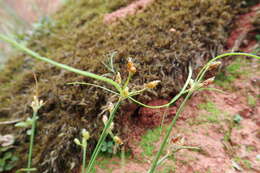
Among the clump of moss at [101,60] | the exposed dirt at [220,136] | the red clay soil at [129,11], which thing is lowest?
the exposed dirt at [220,136]

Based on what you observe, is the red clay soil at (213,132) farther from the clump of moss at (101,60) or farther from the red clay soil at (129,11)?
the red clay soil at (129,11)

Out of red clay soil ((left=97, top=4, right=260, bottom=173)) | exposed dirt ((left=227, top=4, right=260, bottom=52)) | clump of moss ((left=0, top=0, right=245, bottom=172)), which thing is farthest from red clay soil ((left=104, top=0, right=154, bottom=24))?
red clay soil ((left=97, top=4, right=260, bottom=173))

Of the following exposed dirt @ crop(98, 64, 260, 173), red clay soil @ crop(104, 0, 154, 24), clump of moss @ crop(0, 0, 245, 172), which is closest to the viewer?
exposed dirt @ crop(98, 64, 260, 173)

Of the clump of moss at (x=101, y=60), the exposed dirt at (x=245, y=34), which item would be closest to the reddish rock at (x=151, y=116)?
the clump of moss at (x=101, y=60)

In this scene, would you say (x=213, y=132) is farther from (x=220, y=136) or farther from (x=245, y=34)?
(x=245, y=34)

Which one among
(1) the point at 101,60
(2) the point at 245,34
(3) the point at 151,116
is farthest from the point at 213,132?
(2) the point at 245,34

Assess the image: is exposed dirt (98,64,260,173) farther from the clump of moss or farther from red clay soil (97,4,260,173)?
the clump of moss

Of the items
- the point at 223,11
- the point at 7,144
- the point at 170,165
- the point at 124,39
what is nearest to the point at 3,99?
the point at 7,144
